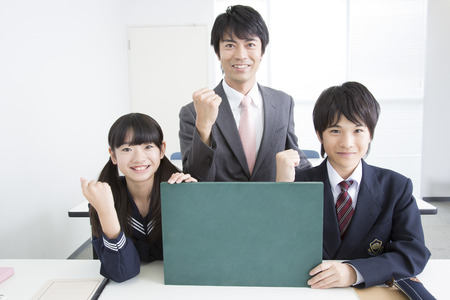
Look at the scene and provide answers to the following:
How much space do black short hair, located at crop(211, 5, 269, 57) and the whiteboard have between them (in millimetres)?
3113

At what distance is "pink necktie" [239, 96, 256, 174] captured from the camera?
1.50 m

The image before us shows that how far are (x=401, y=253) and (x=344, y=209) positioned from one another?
23 cm

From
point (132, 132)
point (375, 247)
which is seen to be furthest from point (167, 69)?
point (375, 247)

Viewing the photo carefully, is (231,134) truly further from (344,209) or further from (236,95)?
(344,209)

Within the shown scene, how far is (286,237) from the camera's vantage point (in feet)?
3.14

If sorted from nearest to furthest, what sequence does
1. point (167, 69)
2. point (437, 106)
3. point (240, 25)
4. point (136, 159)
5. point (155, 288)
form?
1. point (155, 288)
2. point (136, 159)
3. point (240, 25)
4. point (437, 106)
5. point (167, 69)

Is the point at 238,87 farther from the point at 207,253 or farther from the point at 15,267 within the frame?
the point at 15,267

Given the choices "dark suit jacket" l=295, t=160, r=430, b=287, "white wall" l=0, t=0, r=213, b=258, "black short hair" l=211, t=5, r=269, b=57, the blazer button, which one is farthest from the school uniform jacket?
"white wall" l=0, t=0, r=213, b=258

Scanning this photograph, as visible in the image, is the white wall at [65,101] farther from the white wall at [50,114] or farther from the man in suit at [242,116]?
the man in suit at [242,116]

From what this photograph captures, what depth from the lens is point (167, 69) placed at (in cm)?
455

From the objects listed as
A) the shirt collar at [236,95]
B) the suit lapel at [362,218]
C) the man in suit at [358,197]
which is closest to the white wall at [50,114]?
the shirt collar at [236,95]

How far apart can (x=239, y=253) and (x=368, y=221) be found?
49 centimetres

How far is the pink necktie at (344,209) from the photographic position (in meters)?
1.19

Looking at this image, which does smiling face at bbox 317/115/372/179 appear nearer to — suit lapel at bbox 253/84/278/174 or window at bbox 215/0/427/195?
suit lapel at bbox 253/84/278/174
